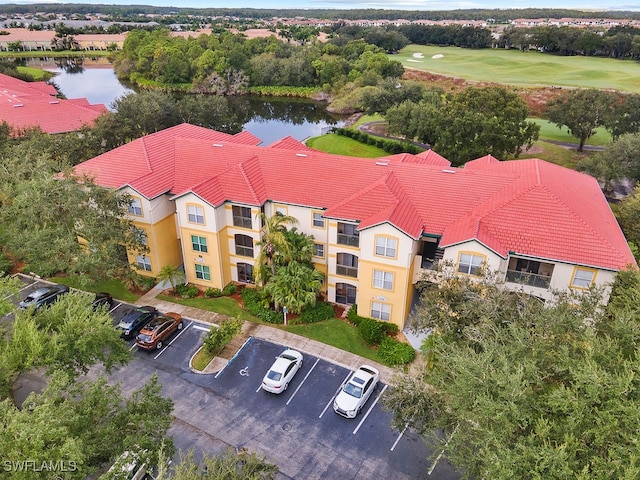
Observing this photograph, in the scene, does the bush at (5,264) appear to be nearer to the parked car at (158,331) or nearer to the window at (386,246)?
the parked car at (158,331)

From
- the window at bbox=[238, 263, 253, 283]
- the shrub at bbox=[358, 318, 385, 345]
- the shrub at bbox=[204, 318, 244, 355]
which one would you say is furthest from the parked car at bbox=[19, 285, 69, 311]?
the shrub at bbox=[358, 318, 385, 345]

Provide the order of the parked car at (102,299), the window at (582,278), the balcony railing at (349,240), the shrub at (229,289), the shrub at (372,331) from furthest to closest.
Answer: the shrub at (229,289) < the parked car at (102,299) < the balcony railing at (349,240) < the shrub at (372,331) < the window at (582,278)

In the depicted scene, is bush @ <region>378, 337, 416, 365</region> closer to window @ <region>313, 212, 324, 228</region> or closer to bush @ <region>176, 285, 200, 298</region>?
window @ <region>313, 212, 324, 228</region>

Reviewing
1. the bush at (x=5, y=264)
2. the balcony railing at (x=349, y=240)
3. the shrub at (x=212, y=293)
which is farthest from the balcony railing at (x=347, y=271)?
the bush at (x=5, y=264)

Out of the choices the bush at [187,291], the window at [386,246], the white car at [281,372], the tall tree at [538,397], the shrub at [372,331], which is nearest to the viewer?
the tall tree at [538,397]

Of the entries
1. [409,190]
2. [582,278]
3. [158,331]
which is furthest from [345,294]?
[582,278]

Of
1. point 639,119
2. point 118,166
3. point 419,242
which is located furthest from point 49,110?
point 639,119

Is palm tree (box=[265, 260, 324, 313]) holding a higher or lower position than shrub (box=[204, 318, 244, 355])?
higher
